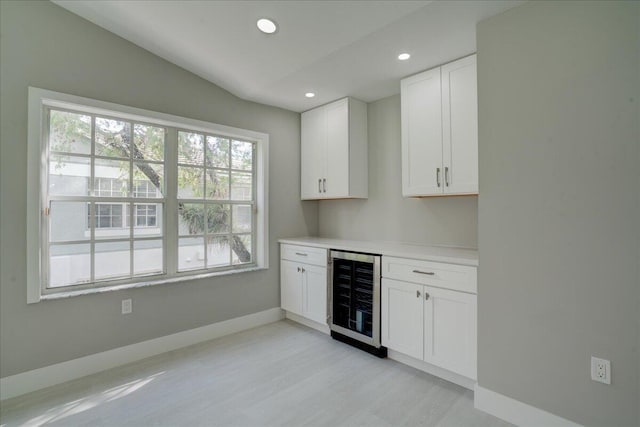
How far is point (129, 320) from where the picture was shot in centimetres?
270

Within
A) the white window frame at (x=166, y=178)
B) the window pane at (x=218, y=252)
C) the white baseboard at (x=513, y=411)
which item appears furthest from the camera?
the window pane at (x=218, y=252)

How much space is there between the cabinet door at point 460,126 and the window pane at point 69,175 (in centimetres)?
298

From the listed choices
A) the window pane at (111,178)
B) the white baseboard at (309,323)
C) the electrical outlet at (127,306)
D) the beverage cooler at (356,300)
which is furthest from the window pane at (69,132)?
the white baseboard at (309,323)

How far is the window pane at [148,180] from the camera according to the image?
112 inches

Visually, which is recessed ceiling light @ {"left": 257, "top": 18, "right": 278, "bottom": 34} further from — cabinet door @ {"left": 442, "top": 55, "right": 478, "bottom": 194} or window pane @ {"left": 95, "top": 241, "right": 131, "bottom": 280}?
window pane @ {"left": 95, "top": 241, "right": 131, "bottom": 280}

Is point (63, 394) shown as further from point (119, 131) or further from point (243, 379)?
point (119, 131)

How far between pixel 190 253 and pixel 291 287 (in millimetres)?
Answer: 1178

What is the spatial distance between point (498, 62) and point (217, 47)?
2.15 meters

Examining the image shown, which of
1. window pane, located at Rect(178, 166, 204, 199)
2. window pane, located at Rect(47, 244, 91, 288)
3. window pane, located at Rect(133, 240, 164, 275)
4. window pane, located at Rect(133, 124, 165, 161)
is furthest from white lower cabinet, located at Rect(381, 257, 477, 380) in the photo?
window pane, located at Rect(47, 244, 91, 288)

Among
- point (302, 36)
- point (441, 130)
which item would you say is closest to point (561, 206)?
point (441, 130)

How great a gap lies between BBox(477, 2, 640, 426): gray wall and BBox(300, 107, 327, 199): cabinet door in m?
1.90

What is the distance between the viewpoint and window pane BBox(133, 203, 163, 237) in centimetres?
283

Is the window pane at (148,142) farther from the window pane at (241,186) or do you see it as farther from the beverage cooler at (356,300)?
the beverage cooler at (356,300)

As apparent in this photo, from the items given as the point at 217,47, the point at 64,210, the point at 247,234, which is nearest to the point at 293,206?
the point at 247,234
